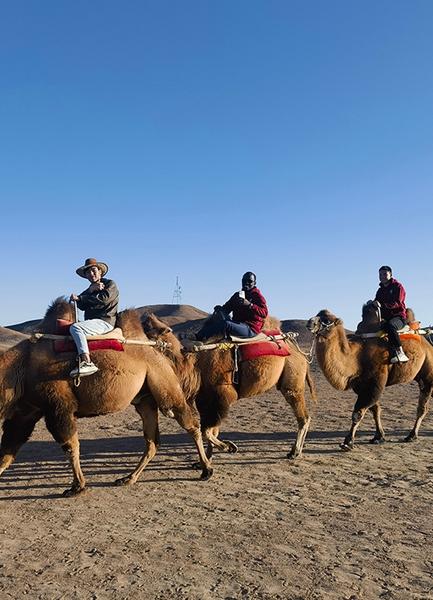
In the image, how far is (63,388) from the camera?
6.29 meters

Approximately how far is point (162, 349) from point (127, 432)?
407 cm

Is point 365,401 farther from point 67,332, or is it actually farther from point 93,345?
point 67,332

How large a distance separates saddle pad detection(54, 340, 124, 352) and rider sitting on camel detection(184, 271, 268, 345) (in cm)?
174

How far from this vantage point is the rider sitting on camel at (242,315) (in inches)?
316

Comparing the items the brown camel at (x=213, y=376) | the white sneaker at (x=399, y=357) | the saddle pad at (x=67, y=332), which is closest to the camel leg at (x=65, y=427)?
the saddle pad at (x=67, y=332)

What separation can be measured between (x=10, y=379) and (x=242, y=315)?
12.0 ft

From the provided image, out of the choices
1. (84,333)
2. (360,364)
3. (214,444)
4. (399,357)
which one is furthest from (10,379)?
(399,357)

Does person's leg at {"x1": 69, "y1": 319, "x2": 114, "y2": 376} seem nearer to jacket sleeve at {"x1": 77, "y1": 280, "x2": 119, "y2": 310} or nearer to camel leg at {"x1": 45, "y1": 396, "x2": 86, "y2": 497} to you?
jacket sleeve at {"x1": 77, "y1": 280, "x2": 119, "y2": 310}

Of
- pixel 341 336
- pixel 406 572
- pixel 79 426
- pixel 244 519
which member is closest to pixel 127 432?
pixel 79 426

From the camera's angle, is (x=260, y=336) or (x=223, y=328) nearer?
(x=223, y=328)

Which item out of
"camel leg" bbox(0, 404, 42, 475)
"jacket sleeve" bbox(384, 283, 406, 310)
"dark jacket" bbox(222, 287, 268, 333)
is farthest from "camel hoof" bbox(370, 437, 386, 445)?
"camel leg" bbox(0, 404, 42, 475)

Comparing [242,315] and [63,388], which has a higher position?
[242,315]

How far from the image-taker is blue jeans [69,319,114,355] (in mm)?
6164

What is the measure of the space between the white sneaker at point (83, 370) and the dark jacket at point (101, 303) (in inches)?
32.1
